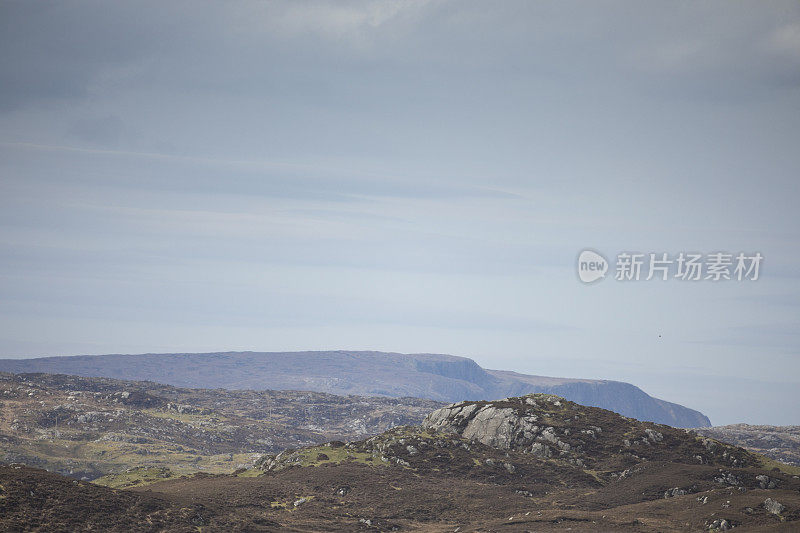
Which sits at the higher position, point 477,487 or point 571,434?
point 571,434

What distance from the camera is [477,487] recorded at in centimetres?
10675

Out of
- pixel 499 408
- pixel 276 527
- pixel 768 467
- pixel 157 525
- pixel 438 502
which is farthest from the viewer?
pixel 499 408

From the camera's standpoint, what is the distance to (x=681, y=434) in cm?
12481

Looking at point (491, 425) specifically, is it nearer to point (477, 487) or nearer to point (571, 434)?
point (571, 434)

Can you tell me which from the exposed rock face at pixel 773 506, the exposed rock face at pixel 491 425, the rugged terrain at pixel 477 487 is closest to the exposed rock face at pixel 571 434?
the exposed rock face at pixel 491 425

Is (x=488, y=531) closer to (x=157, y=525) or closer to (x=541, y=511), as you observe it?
(x=541, y=511)

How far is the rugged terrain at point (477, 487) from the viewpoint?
77625mm

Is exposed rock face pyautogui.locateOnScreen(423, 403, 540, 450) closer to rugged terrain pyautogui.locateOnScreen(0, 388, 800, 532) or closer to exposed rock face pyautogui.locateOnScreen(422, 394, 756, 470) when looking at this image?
exposed rock face pyautogui.locateOnScreen(422, 394, 756, 470)

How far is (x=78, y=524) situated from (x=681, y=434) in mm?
108836

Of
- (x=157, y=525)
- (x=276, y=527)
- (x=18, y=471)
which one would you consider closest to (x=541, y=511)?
(x=276, y=527)

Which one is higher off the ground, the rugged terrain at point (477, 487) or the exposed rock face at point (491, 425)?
the exposed rock face at point (491, 425)

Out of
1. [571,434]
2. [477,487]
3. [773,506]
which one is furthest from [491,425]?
[773,506]

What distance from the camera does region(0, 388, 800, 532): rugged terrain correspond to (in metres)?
77.6

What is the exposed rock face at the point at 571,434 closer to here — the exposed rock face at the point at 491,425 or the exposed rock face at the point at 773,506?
the exposed rock face at the point at 491,425
